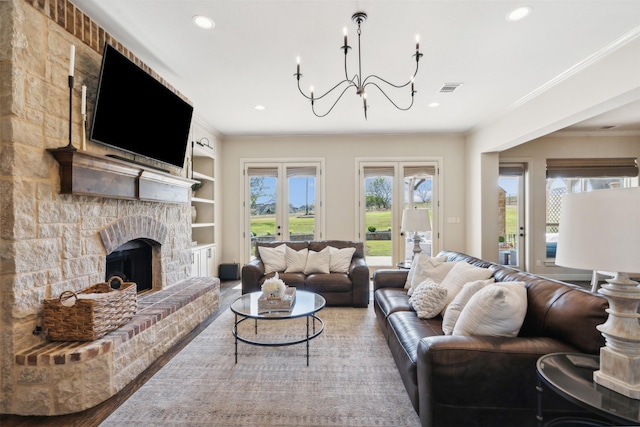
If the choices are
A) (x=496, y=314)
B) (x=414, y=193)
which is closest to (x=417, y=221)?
(x=414, y=193)

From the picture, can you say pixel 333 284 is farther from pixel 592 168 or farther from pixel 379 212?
pixel 592 168

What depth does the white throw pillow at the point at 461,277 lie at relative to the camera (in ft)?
7.69

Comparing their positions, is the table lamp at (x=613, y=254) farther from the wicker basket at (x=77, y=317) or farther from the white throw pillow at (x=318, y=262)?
the white throw pillow at (x=318, y=262)

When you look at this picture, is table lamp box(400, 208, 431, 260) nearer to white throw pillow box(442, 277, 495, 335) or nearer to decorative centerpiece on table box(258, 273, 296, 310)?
white throw pillow box(442, 277, 495, 335)

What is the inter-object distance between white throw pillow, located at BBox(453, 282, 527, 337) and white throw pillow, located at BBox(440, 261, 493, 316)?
63cm

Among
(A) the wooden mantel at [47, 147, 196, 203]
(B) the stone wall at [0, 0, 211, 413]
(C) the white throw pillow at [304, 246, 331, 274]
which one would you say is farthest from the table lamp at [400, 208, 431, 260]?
(B) the stone wall at [0, 0, 211, 413]

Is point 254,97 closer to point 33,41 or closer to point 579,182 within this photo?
point 33,41

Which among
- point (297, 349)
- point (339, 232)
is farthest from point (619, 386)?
point (339, 232)

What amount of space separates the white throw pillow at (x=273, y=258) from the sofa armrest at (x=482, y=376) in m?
2.86

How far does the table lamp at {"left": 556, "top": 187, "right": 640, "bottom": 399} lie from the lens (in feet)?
3.49

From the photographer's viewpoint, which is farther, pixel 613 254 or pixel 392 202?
pixel 392 202

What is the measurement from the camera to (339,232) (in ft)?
18.9

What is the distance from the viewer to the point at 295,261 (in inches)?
165

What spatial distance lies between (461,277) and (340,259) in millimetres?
1960
